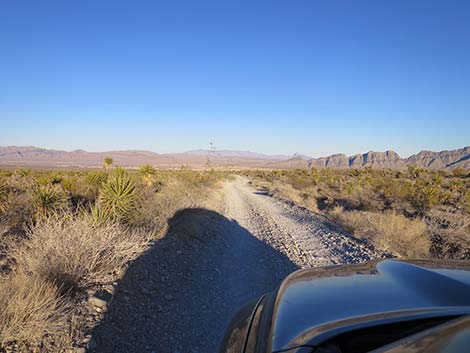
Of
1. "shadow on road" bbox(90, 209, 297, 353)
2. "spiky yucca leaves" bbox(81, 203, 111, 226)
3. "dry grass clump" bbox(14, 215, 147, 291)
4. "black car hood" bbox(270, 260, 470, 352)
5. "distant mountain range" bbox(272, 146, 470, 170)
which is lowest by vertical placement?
"shadow on road" bbox(90, 209, 297, 353)

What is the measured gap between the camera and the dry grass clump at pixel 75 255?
15.0ft

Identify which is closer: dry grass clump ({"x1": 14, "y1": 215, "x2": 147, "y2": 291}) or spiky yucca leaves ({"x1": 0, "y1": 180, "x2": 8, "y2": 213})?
dry grass clump ({"x1": 14, "y1": 215, "x2": 147, "y2": 291})

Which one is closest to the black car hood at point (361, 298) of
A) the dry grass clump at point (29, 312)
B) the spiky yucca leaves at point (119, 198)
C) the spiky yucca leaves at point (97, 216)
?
the dry grass clump at point (29, 312)

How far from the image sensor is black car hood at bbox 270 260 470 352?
1527 mm

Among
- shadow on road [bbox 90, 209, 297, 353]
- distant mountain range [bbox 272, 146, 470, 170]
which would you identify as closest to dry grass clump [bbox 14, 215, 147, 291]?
shadow on road [bbox 90, 209, 297, 353]

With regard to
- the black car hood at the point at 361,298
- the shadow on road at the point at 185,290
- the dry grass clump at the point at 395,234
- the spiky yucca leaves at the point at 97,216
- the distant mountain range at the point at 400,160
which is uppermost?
the distant mountain range at the point at 400,160

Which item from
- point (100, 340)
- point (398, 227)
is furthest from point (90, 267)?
point (398, 227)

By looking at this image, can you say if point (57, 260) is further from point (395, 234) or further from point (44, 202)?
point (395, 234)

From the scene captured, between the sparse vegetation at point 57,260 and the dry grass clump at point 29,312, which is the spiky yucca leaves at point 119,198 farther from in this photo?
the dry grass clump at point 29,312

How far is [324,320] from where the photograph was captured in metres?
1.62

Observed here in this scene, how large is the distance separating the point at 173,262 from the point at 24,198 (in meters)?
6.08

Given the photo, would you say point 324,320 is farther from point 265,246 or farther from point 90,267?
point 265,246

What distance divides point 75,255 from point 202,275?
244 cm

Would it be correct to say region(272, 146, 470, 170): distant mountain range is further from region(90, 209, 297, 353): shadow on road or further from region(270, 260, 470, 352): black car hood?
region(270, 260, 470, 352): black car hood
